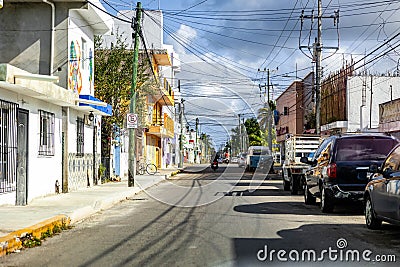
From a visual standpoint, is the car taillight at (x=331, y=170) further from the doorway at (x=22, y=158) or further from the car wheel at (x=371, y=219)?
the doorway at (x=22, y=158)

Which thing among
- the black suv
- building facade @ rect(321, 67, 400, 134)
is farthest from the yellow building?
the black suv

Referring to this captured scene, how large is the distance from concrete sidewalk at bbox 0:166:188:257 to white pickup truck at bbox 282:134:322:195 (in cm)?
616

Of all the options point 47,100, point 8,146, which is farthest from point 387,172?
point 47,100

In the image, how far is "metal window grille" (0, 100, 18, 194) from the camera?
14875 millimetres

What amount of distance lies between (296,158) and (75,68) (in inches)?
386

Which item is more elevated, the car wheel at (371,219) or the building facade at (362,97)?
the building facade at (362,97)

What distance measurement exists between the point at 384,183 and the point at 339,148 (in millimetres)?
3787

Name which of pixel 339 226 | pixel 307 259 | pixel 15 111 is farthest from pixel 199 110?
pixel 307 259

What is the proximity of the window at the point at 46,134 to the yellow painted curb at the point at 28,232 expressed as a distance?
5.82 metres

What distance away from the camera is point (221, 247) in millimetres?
9312

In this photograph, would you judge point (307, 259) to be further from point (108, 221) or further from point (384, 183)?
point (108, 221)

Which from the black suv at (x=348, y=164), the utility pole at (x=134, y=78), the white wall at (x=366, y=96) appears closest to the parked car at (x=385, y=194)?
the black suv at (x=348, y=164)

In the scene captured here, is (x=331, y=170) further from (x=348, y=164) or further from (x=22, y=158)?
(x=22, y=158)

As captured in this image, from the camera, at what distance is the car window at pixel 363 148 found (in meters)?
13.9
